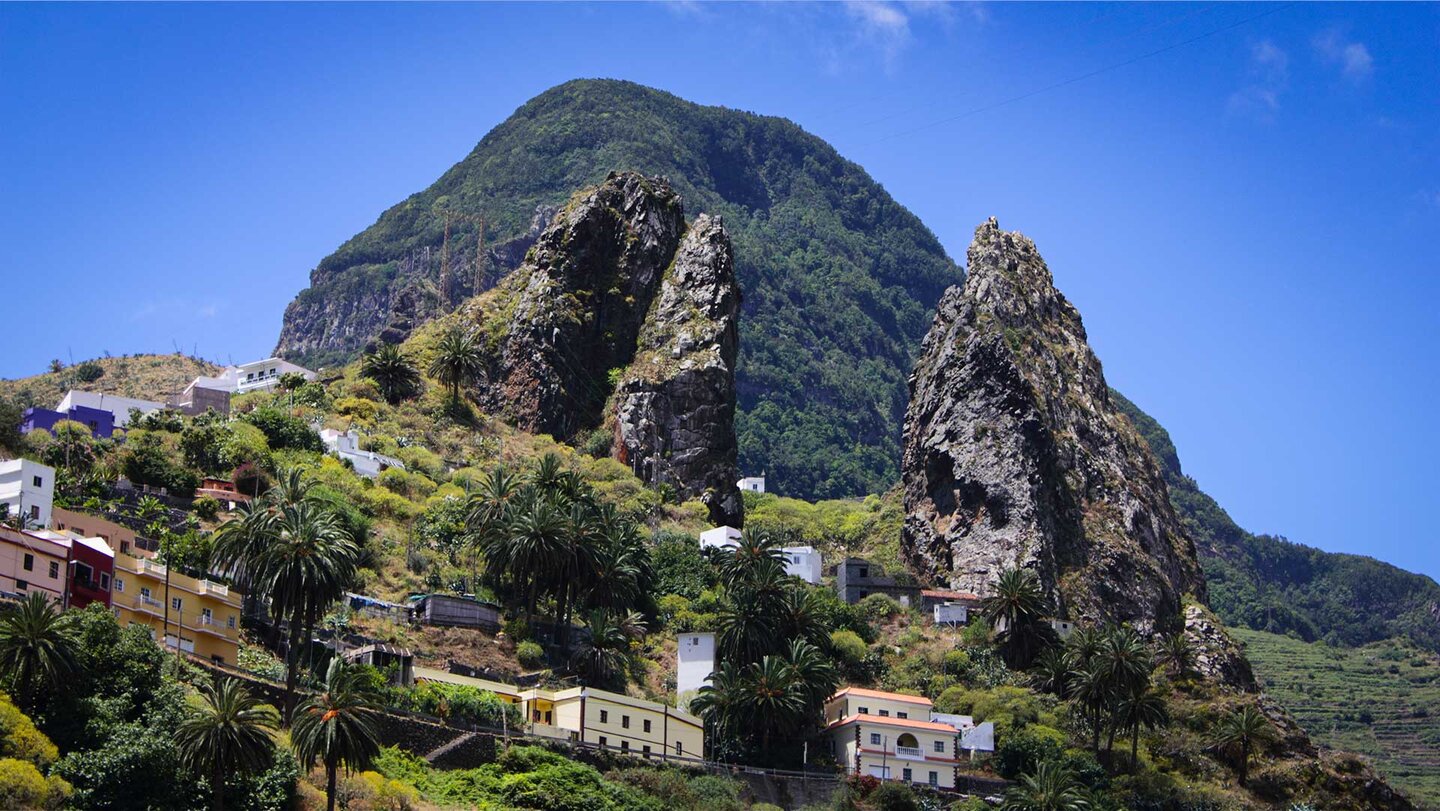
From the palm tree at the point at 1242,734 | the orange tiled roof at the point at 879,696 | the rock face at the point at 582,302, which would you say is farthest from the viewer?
the rock face at the point at 582,302

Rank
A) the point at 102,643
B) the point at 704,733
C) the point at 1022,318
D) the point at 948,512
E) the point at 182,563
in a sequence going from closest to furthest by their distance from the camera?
the point at 102,643
the point at 182,563
the point at 704,733
the point at 948,512
the point at 1022,318

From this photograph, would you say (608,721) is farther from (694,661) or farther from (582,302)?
(582,302)

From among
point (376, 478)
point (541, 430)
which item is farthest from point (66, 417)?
point (541, 430)

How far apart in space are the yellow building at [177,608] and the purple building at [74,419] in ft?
141

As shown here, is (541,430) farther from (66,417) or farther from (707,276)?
(66,417)

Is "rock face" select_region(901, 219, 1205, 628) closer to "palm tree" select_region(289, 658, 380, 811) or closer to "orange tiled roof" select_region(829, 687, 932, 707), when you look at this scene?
"orange tiled roof" select_region(829, 687, 932, 707)

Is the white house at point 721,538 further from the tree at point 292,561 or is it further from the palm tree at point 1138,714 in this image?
the tree at point 292,561

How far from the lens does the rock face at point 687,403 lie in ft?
529

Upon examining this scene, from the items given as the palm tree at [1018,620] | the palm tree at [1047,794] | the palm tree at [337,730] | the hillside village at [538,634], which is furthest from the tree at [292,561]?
the palm tree at [1018,620]

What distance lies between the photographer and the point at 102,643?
278 ft

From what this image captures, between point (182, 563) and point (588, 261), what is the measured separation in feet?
255

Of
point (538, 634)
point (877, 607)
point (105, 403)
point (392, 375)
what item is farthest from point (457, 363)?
point (538, 634)

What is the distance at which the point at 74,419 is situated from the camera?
142 m

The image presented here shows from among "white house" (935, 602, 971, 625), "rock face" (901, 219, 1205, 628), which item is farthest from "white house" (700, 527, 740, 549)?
"rock face" (901, 219, 1205, 628)
